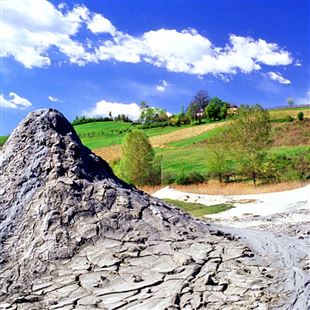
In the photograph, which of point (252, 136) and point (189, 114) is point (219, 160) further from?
point (189, 114)

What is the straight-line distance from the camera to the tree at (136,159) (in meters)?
48.7

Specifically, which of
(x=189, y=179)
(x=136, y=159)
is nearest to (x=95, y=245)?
(x=136, y=159)

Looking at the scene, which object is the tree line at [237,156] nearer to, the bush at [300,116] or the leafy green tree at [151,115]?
Result: the bush at [300,116]

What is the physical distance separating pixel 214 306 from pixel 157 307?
109cm

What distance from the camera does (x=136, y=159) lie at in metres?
48.8

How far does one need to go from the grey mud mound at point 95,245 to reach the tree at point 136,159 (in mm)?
33446

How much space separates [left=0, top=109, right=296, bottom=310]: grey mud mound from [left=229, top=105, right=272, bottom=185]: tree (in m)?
31.6

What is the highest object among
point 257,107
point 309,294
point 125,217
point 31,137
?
point 257,107

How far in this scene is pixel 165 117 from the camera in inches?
4331

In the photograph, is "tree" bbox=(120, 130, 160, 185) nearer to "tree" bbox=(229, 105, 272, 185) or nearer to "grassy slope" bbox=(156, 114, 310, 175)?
"tree" bbox=(229, 105, 272, 185)

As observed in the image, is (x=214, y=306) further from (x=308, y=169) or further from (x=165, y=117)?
(x=165, y=117)

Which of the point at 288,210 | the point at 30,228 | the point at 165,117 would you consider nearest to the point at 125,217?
the point at 30,228

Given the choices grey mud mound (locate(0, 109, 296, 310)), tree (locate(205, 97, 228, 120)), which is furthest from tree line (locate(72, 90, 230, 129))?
grey mud mound (locate(0, 109, 296, 310))

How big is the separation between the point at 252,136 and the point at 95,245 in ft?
114
